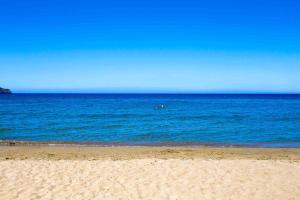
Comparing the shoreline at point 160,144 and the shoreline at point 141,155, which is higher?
the shoreline at point 141,155

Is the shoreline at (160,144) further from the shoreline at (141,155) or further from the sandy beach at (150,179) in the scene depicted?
the sandy beach at (150,179)

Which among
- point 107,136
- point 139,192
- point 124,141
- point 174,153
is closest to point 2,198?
point 139,192

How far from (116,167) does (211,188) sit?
3872mm

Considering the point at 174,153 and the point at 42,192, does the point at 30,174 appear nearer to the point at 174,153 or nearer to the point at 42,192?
the point at 42,192

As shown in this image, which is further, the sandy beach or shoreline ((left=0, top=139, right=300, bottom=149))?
shoreline ((left=0, top=139, right=300, bottom=149))

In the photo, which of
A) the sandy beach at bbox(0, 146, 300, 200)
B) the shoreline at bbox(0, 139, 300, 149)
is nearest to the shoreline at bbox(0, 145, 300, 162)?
the shoreline at bbox(0, 139, 300, 149)

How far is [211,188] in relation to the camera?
31.1 ft

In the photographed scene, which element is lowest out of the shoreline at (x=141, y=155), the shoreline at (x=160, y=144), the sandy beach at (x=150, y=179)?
the shoreline at (x=160, y=144)

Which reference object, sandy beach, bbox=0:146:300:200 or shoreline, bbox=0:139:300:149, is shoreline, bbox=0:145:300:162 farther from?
sandy beach, bbox=0:146:300:200

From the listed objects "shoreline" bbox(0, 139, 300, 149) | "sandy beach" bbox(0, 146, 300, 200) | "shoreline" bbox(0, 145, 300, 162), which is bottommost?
"shoreline" bbox(0, 139, 300, 149)

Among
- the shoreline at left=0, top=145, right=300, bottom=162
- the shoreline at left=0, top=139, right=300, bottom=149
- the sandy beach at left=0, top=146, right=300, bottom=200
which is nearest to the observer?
the sandy beach at left=0, top=146, right=300, bottom=200

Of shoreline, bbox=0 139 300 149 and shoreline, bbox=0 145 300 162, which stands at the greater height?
shoreline, bbox=0 145 300 162

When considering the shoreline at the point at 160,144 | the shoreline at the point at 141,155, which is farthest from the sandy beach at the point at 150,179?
the shoreline at the point at 160,144

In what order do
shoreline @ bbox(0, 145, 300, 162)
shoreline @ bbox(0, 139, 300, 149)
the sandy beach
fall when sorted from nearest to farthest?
the sandy beach
shoreline @ bbox(0, 145, 300, 162)
shoreline @ bbox(0, 139, 300, 149)
